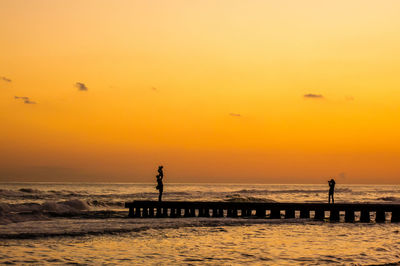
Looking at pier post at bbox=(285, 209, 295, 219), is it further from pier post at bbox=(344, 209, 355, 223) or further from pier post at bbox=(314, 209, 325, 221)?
pier post at bbox=(344, 209, 355, 223)

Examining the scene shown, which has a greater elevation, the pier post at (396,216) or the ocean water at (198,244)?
the pier post at (396,216)

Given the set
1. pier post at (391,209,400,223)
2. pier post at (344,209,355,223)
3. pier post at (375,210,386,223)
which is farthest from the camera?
pier post at (391,209,400,223)

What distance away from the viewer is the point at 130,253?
18438 millimetres

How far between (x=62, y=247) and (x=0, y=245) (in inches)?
99.2

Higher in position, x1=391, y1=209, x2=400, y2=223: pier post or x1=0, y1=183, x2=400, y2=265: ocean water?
x1=391, y1=209, x2=400, y2=223: pier post

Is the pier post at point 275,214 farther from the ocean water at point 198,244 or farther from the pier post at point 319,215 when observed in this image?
the ocean water at point 198,244

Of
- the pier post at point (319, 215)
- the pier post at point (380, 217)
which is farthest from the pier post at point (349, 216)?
the pier post at point (380, 217)

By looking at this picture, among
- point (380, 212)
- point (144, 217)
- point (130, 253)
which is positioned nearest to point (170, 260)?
point (130, 253)

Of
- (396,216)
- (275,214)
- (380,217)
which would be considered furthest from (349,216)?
(275,214)

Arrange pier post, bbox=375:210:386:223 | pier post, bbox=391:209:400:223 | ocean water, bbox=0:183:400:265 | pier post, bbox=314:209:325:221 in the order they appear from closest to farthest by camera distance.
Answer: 1. ocean water, bbox=0:183:400:265
2. pier post, bbox=375:210:386:223
3. pier post, bbox=391:209:400:223
4. pier post, bbox=314:209:325:221

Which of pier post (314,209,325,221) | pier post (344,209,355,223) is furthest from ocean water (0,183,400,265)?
pier post (314,209,325,221)

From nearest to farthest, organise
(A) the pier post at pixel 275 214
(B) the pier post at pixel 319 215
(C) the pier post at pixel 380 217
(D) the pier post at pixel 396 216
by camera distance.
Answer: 1. (C) the pier post at pixel 380 217
2. (D) the pier post at pixel 396 216
3. (B) the pier post at pixel 319 215
4. (A) the pier post at pixel 275 214

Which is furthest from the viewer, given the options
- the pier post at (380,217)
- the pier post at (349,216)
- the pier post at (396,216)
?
the pier post at (396,216)

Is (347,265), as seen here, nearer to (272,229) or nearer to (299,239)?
(299,239)
